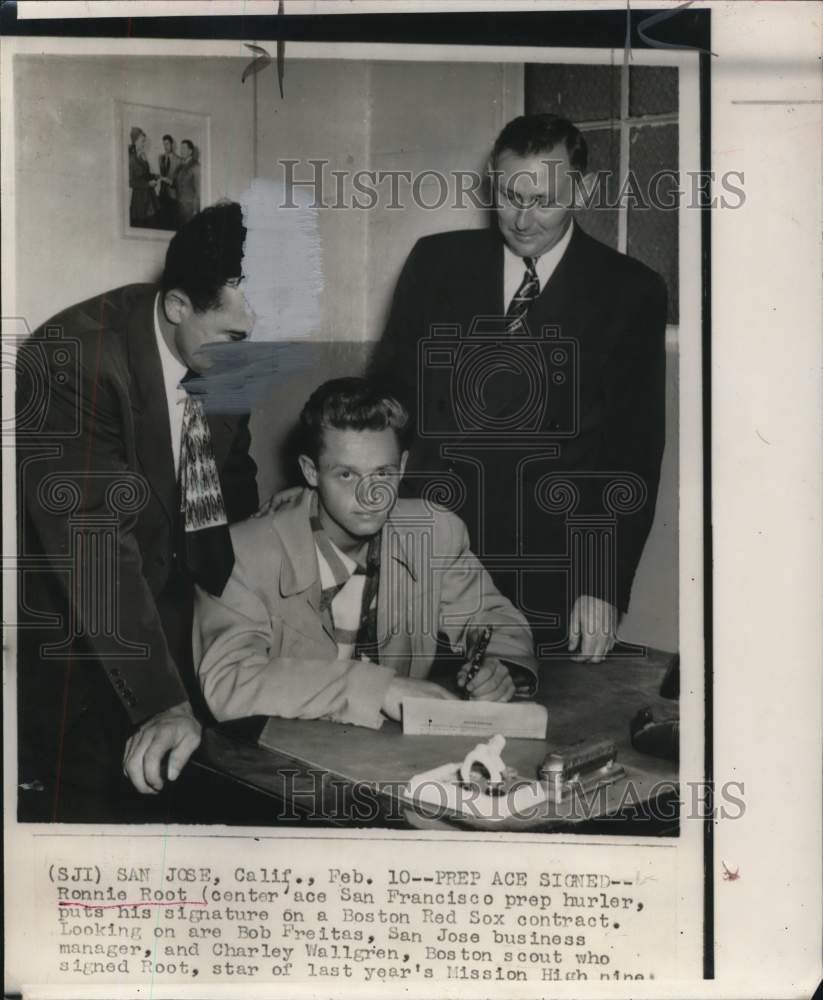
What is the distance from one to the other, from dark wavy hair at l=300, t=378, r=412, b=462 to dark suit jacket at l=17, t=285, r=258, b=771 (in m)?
0.11

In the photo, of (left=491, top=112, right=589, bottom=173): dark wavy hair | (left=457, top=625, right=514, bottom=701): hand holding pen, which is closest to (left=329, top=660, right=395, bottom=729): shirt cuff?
(left=457, top=625, right=514, bottom=701): hand holding pen

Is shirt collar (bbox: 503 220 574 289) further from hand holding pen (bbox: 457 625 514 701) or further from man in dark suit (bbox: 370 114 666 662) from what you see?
hand holding pen (bbox: 457 625 514 701)

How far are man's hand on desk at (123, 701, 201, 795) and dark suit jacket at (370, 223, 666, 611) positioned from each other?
553mm

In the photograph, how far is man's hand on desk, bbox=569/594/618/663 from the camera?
65.4 inches

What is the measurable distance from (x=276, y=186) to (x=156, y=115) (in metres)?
0.22

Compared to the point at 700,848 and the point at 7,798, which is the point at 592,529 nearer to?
the point at 700,848

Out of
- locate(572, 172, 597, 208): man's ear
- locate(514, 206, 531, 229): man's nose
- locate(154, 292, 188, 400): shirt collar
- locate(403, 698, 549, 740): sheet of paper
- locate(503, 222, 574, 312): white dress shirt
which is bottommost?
locate(403, 698, 549, 740): sheet of paper

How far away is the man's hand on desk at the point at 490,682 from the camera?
1.65 meters

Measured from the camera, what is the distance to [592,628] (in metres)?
1.66

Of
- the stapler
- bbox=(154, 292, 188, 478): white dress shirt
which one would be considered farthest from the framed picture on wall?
the stapler

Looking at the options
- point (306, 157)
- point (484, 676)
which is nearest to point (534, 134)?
point (306, 157)

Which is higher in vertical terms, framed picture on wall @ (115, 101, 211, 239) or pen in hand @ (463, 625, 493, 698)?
framed picture on wall @ (115, 101, 211, 239)

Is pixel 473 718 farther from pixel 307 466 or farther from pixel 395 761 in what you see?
pixel 307 466

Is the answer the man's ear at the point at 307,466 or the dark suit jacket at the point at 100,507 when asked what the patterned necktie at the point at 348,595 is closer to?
the man's ear at the point at 307,466
